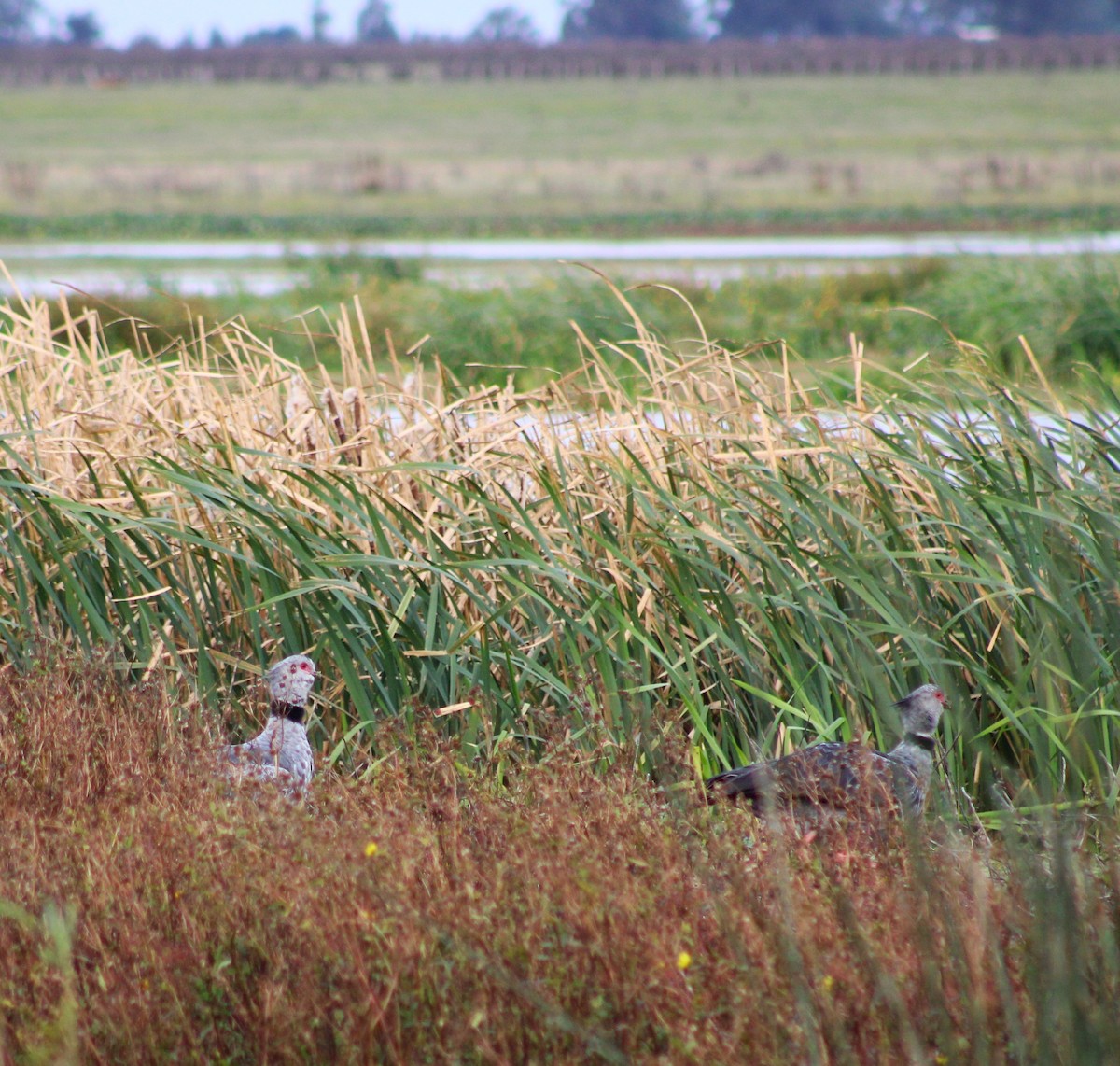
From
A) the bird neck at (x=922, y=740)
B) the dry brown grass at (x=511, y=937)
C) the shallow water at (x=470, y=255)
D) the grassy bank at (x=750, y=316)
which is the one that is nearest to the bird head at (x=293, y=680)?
the dry brown grass at (x=511, y=937)

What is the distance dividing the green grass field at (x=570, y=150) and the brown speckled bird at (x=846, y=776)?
28.0 meters

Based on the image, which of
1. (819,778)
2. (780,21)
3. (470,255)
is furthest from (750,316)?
(780,21)

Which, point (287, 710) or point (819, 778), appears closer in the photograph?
point (819, 778)

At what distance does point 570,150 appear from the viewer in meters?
50.0

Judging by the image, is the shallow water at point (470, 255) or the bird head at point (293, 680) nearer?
the bird head at point (293, 680)

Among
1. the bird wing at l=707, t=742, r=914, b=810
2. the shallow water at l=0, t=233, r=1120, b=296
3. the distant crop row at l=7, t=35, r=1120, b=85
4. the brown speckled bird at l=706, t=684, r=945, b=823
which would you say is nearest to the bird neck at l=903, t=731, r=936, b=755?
the brown speckled bird at l=706, t=684, r=945, b=823

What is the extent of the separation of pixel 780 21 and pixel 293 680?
96.3 metres

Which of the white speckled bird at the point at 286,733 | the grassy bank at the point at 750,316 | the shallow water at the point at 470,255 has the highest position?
the white speckled bird at the point at 286,733

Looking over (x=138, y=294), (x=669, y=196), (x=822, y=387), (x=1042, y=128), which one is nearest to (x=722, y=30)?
(x=1042, y=128)

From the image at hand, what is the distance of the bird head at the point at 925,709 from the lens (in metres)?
2.80

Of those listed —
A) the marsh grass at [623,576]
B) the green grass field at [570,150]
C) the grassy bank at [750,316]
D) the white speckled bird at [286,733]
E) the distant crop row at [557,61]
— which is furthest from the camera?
the distant crop row at [557,61]

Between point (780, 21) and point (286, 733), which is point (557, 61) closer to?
point (780, 21)

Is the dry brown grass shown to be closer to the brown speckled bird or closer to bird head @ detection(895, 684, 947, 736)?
the brown speckled bird

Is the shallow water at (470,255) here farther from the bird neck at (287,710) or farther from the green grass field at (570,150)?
the bird neck at (287,710)
